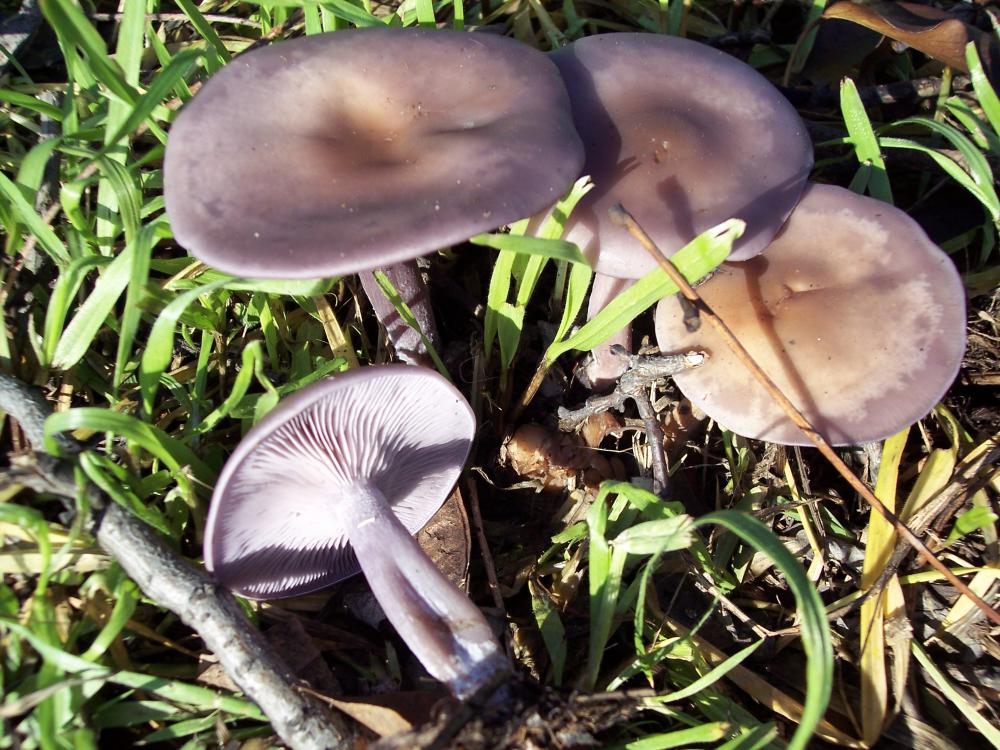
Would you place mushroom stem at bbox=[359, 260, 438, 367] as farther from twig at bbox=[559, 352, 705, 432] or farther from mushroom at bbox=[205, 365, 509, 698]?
twig at bbox=[559, 352, 705, 432]

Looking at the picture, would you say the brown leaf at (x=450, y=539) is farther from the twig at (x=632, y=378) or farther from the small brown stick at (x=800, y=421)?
the small brown stick at (x=800, y=421)

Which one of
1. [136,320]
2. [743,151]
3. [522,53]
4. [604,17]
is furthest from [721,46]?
[136,320]

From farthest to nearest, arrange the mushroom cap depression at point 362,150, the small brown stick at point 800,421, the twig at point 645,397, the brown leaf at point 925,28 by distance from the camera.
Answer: the brown leaf at point 925,28
the twig at point 645,397
the small brown stick at point 800,421
the mushroom cap depression at point 362,150

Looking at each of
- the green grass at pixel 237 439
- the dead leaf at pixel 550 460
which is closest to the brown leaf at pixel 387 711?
the green grass at pixel 237 439

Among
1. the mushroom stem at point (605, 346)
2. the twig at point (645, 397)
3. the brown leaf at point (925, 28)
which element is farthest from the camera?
the brown leaf at point (925, 28)

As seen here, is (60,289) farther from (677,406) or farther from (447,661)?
(677,406)

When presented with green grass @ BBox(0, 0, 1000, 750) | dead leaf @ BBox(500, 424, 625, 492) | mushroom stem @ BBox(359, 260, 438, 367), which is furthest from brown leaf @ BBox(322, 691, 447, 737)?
mushroom stem @ BBox(359, 260, 438, 367)

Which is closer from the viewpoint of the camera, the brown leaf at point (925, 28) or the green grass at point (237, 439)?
the green grass at point (237, 439)

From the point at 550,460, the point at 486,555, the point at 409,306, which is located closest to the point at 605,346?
the point at 550,460
